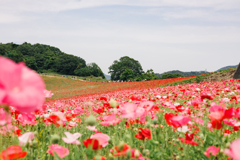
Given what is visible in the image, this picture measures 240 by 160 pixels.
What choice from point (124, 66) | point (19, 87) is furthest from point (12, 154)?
point (124, 66)

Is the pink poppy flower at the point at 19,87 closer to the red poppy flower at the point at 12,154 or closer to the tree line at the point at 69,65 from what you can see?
the red poppy flower at the point at 12,154

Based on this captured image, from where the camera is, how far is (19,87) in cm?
58

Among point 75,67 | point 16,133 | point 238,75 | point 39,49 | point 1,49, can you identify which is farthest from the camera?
point 39,49

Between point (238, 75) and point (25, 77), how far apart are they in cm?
1489

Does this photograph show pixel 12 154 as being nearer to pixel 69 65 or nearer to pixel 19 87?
pixel 19 87

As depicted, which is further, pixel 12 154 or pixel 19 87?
pixel 12 154

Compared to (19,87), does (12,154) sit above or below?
below

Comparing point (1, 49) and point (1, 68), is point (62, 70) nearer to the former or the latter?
point (1, 49)

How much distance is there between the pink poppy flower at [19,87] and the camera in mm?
547

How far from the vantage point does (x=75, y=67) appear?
70.1 m

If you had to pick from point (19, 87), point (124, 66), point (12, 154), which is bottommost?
point (12, 154)

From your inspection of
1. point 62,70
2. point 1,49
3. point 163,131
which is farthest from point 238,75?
point 1,49

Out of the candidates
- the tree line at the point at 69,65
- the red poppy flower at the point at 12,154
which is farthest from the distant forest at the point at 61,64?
the red poppy flower at the point at 12,154

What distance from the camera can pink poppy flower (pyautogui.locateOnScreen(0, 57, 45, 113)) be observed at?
55cm
